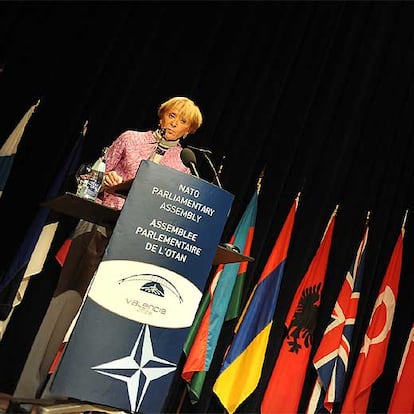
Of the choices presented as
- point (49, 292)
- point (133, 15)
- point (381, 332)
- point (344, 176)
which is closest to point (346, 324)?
point (381, 332)

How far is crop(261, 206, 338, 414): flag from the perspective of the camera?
3947mm

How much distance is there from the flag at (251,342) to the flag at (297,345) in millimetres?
154

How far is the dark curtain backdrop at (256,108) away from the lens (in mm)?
3984

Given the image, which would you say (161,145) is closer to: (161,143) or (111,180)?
(161,143)

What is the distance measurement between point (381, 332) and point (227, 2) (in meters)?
2.77

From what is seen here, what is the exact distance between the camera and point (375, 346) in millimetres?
4090

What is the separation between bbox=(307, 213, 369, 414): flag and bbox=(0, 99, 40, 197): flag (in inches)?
93.9

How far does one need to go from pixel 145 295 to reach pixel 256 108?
2624 millimetres

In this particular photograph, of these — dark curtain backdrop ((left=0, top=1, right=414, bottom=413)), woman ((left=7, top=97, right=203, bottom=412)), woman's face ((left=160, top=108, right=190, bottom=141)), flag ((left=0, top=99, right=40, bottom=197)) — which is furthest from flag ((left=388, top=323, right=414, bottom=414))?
flag ((left=0, top=99, right=40, bottom=197))

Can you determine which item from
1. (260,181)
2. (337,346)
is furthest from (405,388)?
(260,181)

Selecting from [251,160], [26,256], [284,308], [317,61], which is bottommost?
[26,256]

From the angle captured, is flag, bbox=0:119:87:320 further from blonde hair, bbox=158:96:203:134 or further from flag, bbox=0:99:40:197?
blonde hair, bbox=158:96:203:134

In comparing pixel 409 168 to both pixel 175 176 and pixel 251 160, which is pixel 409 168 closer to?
pixel 251 160

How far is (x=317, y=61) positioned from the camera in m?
4.66
